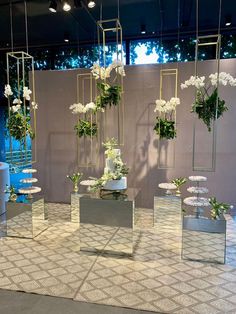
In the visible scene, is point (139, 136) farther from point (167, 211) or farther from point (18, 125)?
point (18, 125)

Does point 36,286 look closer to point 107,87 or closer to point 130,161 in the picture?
point 107,87

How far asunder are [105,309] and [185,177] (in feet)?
11.7

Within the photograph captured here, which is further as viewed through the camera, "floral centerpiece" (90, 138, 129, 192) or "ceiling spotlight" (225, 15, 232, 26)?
"ceiling spotlight" (225, 15, 232, 26)

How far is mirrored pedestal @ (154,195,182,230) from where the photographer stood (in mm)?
4938

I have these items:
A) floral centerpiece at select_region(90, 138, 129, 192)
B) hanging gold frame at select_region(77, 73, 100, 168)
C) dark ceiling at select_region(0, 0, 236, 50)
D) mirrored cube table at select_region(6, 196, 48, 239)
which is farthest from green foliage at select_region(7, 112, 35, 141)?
dark ceiling at select_region(0, 0, 236, 50)

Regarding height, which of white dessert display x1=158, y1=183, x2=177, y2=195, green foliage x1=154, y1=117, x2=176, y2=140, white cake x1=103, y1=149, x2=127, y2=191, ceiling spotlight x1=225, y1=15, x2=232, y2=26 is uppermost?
ceiling spotlight x1=225, y1=15, x2=232, y2=26

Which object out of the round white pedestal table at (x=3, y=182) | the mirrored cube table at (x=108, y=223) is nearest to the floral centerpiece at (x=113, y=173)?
the mirrored cube table at (x=108, y=223)

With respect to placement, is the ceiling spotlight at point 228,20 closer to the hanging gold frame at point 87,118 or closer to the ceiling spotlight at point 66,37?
the hanging gold frame at point 87,118

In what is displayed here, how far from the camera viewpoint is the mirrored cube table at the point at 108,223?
3.77 meters

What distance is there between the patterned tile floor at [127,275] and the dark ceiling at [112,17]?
155 inches

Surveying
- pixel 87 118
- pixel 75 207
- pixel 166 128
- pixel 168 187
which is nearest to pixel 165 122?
pixel 166 128

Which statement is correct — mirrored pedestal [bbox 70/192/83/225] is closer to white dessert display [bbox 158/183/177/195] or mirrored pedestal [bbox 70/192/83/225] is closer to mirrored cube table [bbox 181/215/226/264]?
white dessert display [bbox 158/183/177/195]

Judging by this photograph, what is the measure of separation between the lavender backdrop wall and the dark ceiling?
0.92 m

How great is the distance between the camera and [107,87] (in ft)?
13.7
